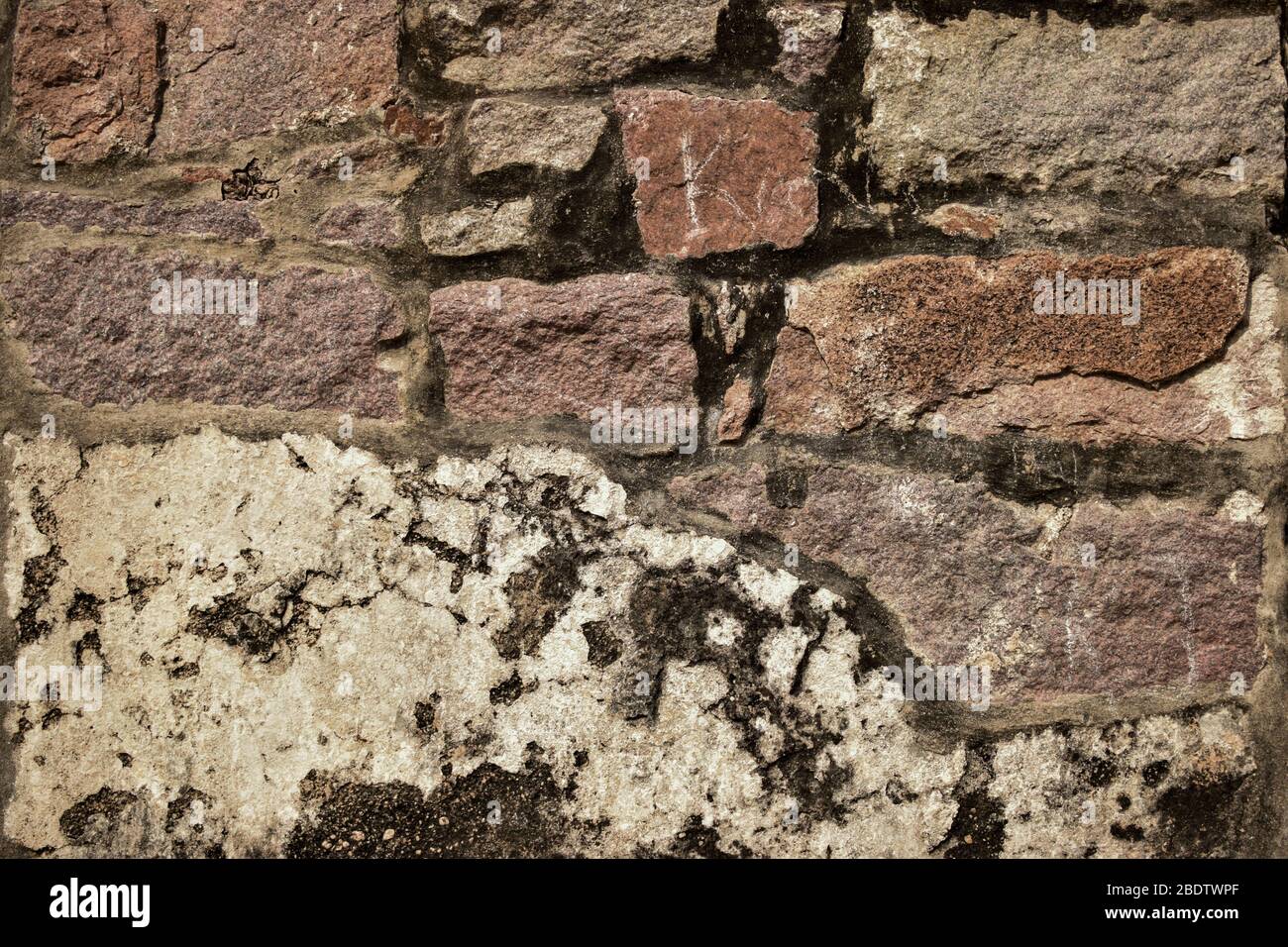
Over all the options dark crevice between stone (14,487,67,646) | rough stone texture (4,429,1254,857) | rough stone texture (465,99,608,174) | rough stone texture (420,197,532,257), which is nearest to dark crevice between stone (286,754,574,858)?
rough stone texture (4,429,1254,857)

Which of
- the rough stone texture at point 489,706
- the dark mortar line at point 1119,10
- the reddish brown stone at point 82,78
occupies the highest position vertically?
the dark mortar line at point 1119,10

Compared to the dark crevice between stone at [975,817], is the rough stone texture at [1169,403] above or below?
above

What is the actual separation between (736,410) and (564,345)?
10.4 inches

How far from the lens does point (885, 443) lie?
1416 mm

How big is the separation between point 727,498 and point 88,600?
0.93 metres

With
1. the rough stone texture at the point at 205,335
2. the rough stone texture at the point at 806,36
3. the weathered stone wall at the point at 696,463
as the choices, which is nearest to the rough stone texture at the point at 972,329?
the weathered stone wall at the point at 696,463

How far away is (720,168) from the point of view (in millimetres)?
1410

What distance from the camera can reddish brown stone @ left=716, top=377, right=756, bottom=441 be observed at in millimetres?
1423

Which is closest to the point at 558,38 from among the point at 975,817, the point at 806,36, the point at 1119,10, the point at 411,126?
the point at 411,126

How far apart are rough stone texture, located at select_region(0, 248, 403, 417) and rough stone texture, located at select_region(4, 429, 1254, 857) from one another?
0.12m

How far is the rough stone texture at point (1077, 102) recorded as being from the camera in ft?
4.55

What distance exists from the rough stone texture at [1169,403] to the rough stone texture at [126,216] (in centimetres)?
106

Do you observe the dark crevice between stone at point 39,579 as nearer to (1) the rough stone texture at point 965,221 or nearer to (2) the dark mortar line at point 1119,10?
(1) the rough stone texture at point 965,221

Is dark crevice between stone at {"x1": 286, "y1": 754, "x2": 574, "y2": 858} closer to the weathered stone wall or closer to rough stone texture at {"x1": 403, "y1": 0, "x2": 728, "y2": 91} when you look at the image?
the weathered stone wall
